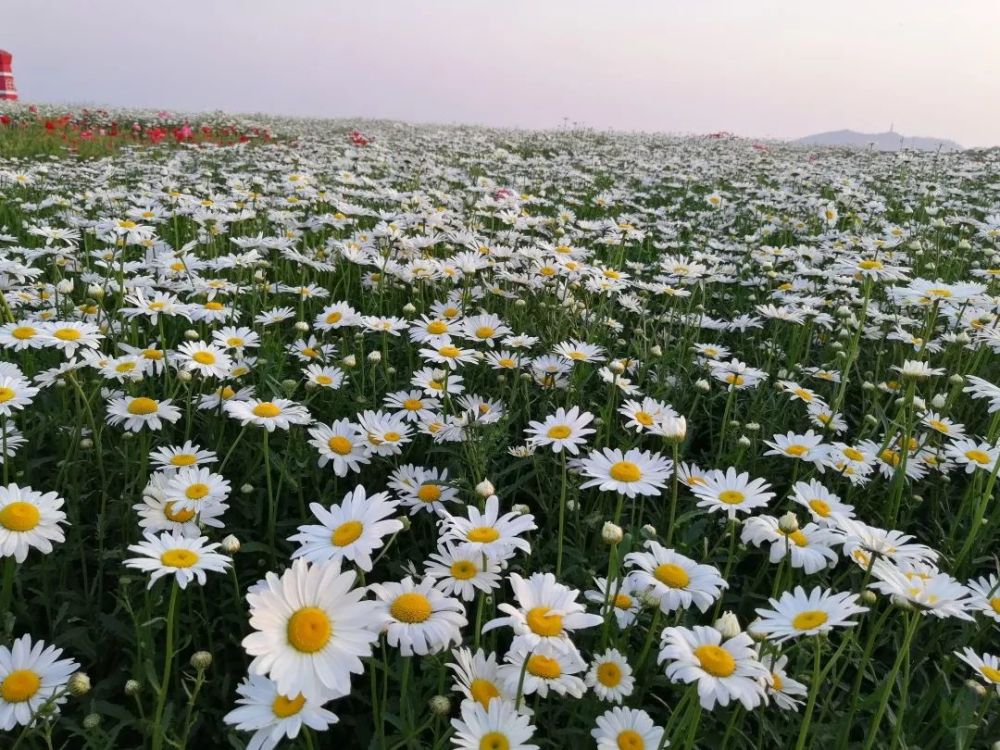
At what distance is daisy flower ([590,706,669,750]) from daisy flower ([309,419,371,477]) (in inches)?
41.5

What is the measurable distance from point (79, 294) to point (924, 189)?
7805 mm

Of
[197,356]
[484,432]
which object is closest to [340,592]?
[484,432]

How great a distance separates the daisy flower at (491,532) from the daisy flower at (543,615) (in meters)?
0.11

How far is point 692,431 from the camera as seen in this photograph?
2742 millimetres

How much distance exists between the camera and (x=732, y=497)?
1.80 m

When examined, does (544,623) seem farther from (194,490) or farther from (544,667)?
(194,490)

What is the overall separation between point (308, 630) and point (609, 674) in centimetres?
67

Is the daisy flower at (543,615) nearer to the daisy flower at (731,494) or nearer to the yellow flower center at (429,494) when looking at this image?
the daisy flower at (731,494)

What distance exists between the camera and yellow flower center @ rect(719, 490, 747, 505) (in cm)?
179

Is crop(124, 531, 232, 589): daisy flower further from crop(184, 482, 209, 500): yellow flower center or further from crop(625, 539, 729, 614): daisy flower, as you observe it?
crop(625, 539, 729, 614): daisy flower

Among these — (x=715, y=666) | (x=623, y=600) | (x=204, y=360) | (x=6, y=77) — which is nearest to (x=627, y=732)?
(x=715, y=666)

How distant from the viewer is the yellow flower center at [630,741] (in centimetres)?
126

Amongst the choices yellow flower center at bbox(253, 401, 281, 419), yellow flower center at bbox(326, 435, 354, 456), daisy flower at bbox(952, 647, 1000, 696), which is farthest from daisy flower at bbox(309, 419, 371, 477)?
daisy flower at bbox(952, 647, 1000, 696)

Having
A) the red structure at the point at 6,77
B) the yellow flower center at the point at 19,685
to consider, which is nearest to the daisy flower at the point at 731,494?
the yellow flower center at the point at 19,685
